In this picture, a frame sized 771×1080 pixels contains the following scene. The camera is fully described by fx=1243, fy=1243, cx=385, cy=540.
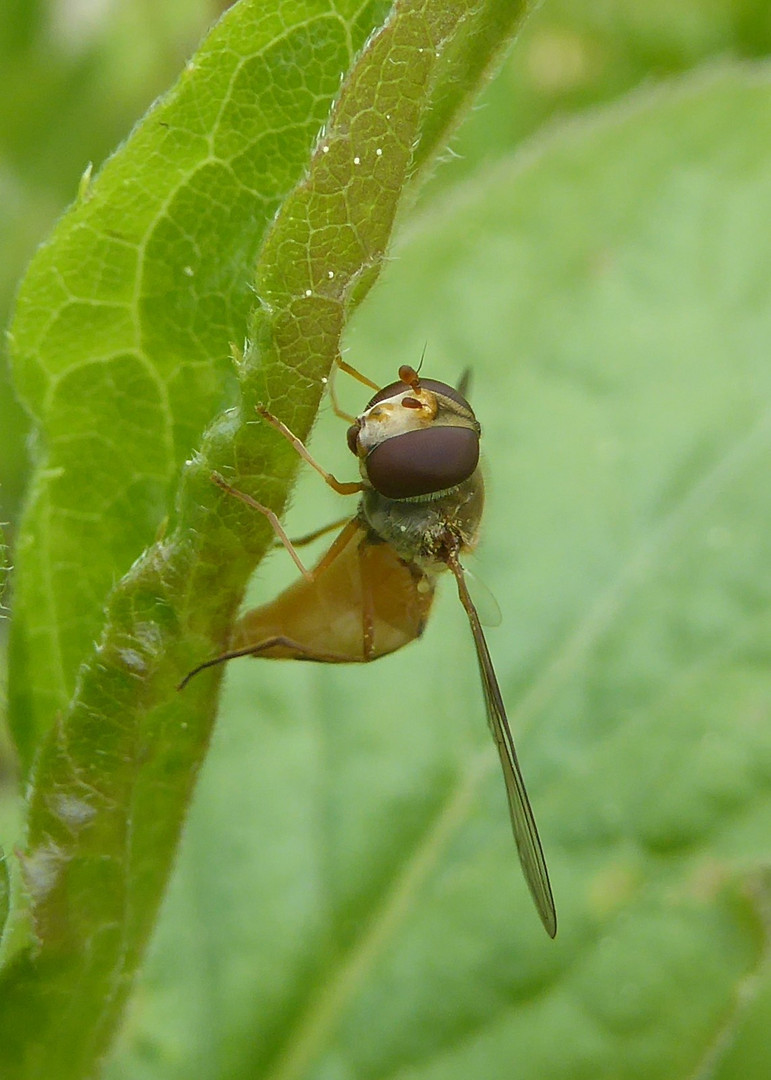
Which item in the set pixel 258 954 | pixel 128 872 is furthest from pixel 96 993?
pixel 258 954

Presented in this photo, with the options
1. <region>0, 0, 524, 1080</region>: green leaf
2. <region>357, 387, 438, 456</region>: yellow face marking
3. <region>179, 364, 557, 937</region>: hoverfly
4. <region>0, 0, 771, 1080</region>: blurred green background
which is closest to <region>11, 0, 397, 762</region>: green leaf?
<region>0, 0, 524, 1080</region>: green leaf

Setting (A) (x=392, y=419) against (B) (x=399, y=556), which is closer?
(A) (x=392, y=419)

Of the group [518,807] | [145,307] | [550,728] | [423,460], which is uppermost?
[423,460]

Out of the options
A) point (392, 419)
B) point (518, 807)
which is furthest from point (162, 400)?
point (518, 807)

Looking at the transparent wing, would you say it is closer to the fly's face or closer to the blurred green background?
the fly's face

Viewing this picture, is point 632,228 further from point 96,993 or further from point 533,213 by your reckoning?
point 96,993

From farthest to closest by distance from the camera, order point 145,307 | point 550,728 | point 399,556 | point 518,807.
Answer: point 550,728 → point 399,556 → point 518,807 → point 145,307

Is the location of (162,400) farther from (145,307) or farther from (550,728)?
(550,728)
